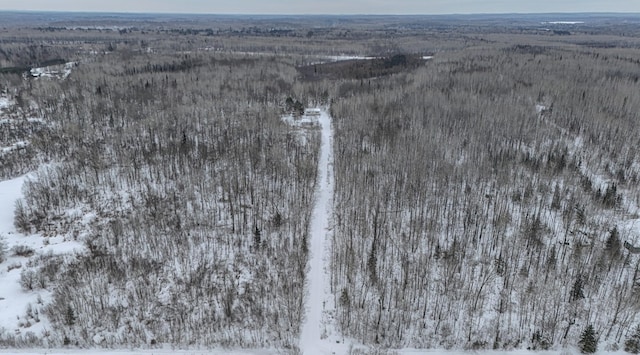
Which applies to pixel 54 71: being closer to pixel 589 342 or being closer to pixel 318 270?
pixel 318 270

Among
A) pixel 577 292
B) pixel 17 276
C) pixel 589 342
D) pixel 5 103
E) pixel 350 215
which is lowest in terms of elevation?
pixel 589 342

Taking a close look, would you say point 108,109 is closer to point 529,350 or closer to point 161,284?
point 161,284

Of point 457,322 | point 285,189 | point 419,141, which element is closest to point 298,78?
point 419,141

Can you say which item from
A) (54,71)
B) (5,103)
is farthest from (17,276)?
(54,71)

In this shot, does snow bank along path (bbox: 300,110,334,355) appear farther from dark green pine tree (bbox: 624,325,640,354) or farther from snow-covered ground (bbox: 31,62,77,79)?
snow-covered ground (bbox: 31,62,77,79)

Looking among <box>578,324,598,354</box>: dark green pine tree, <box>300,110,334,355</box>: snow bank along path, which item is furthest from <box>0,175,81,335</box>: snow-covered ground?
<box>578,324,598,354</box>: dark green pine tree
